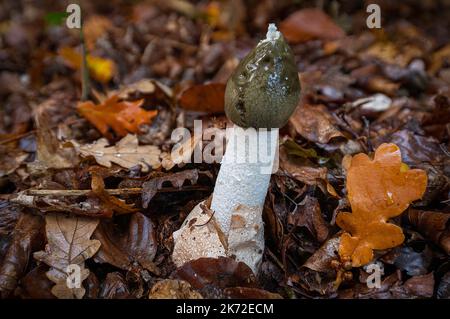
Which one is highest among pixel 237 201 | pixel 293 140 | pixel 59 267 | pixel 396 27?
pixel 396 27

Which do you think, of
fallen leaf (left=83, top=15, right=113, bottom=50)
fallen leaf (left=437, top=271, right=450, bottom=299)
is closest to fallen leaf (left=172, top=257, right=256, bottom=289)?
fallen leaf (left=437, top=271, right=450, bottom=299)

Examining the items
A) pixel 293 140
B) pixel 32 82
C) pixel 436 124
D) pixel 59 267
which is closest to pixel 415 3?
pixel 436 124

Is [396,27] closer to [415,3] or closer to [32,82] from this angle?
[415,3]

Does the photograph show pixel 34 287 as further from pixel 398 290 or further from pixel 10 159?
pixel 398 290

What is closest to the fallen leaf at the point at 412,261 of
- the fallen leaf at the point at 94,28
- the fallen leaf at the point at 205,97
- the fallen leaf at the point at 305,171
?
the fallen leaf at the point at 305,171

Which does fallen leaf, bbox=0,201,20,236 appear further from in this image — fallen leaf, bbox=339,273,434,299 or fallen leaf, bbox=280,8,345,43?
fallen leaf, bbox=280,8,345,43

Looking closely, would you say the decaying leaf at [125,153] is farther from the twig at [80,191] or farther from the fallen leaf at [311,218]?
the fallen leaf at [311,218]
